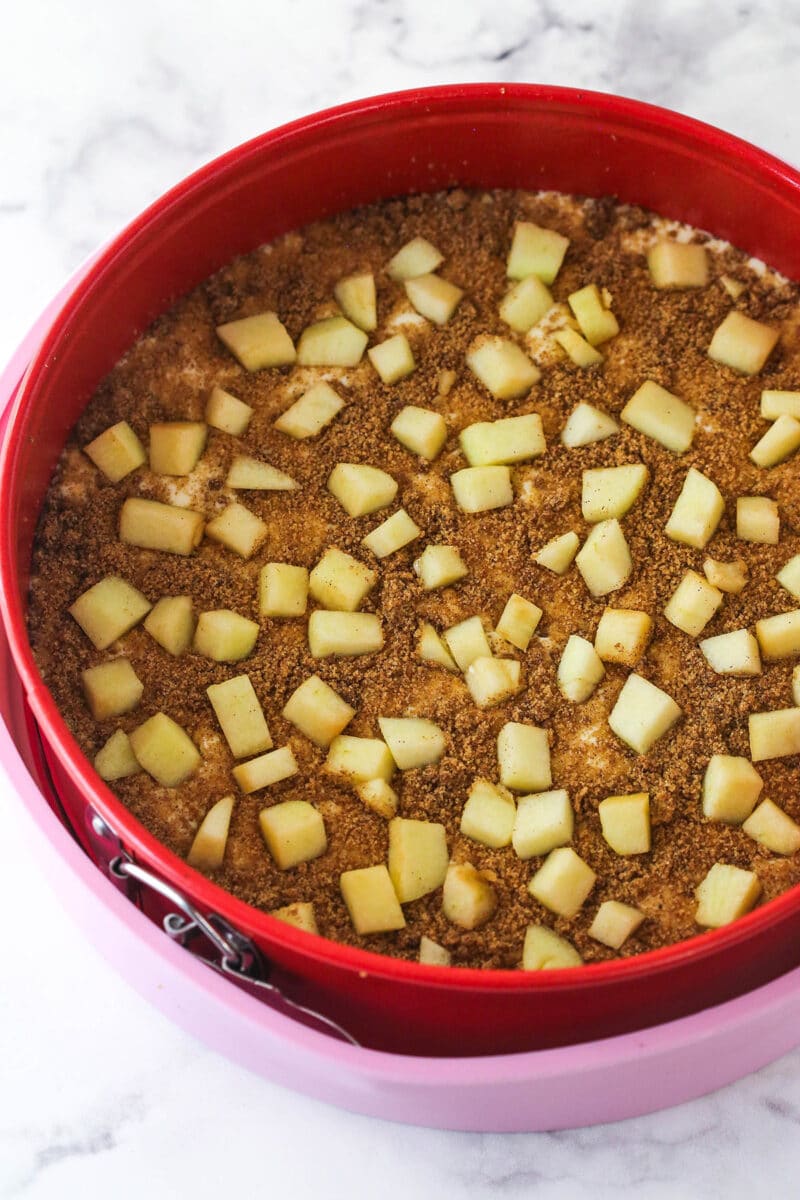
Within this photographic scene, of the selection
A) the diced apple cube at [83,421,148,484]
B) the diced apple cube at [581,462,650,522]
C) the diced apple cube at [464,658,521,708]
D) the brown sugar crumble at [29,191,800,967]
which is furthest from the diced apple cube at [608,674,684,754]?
the diced apple cube at [83,421,148,484]

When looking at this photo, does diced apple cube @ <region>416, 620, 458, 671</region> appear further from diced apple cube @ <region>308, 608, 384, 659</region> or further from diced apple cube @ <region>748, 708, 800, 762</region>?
diced apple cube @ <region>748, 708, 800, 762</region>

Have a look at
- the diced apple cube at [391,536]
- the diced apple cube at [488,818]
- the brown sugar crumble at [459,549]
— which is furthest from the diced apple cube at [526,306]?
the diced apple cube at [488,818]

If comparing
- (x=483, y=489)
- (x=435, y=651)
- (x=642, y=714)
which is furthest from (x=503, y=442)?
(x=642, y=714)

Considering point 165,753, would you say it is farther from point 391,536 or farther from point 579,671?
point 579,671

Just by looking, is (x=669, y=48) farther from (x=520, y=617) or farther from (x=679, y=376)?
(x=520, y=617)

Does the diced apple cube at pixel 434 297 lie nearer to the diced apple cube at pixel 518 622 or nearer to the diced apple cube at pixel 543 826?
the diced apple cube at pixel 518 622
